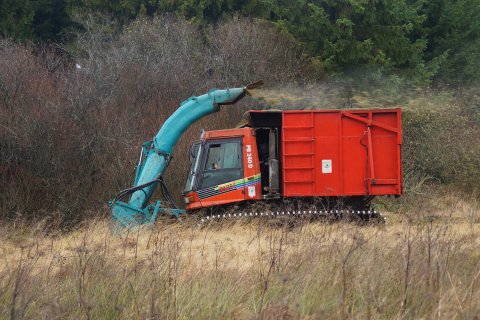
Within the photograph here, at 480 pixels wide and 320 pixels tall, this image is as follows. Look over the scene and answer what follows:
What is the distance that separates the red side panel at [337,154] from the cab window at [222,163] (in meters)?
0.92

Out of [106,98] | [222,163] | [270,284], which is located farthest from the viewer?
[106,98]

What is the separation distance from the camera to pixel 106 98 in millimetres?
20609

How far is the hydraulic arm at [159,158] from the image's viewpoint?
12.4 metres

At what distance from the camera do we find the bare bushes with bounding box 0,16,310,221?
15.7 meters

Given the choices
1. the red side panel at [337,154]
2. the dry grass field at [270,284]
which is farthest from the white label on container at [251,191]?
the dry grass field at [270,284]

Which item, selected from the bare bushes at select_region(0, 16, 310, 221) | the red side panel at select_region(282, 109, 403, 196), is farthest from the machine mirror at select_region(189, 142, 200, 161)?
the bare bushes at select_region(0, 16, 310, 221)

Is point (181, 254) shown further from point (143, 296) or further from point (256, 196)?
point (256, 196)

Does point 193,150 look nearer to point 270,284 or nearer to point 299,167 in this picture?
point 299,167

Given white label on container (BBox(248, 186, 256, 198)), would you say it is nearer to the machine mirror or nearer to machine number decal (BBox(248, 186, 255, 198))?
machine number decal (BBox(248, 186, 255, 198))

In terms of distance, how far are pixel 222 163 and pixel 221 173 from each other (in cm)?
20

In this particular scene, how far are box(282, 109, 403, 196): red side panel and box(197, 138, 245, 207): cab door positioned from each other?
0.90 metres

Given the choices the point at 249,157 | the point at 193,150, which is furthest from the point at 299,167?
the point at 193,150

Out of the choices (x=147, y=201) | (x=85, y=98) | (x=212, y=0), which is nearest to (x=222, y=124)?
(x=85, y=98)

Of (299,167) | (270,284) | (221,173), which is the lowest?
(270,284)
